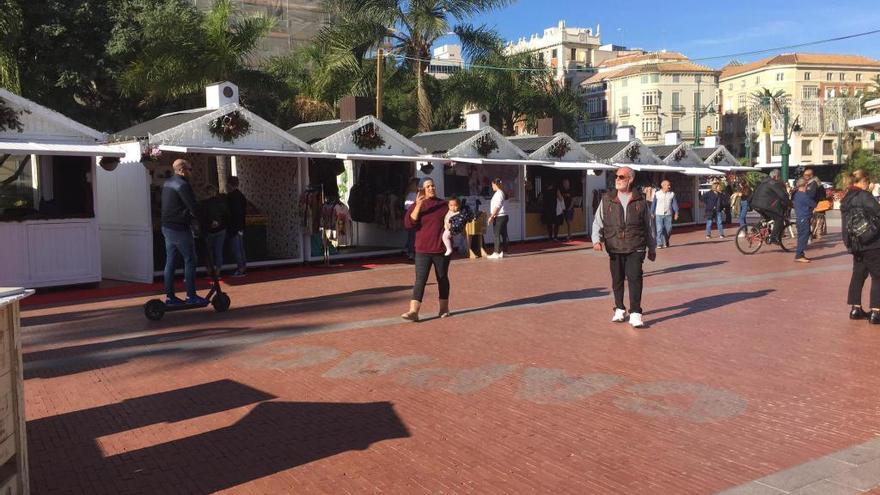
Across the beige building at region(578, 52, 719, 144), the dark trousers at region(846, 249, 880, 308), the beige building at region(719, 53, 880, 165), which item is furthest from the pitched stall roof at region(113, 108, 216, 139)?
the beige building at region(719, 53, 880, 165)

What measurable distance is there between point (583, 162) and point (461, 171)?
465cm

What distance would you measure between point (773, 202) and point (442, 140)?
8143 mm

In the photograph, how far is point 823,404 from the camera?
5.47 metres

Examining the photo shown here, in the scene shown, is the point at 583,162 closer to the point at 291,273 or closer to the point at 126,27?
the point at 291,273

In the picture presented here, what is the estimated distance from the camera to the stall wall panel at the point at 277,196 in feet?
52.1

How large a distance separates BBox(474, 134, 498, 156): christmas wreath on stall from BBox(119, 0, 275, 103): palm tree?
7304mm

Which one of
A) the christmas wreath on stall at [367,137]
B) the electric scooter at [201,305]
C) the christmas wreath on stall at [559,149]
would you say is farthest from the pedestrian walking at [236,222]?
the christmas wreath on stall at [559,149]

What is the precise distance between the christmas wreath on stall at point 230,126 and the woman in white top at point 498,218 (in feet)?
18.2

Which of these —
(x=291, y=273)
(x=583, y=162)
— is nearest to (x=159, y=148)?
(x=291, y=273)

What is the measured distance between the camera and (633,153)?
80.1 feet

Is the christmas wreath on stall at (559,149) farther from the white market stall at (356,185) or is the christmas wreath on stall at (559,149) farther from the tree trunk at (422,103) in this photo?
the tree trunk at (422,103)

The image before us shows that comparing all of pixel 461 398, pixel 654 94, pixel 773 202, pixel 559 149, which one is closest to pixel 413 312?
pixel 461 398

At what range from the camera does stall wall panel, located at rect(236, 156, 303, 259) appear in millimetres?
15883

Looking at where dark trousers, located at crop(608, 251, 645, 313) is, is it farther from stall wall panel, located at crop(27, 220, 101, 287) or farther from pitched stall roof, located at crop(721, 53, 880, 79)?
pitched stall roof, located at crop(721, 53, 880, 79)
